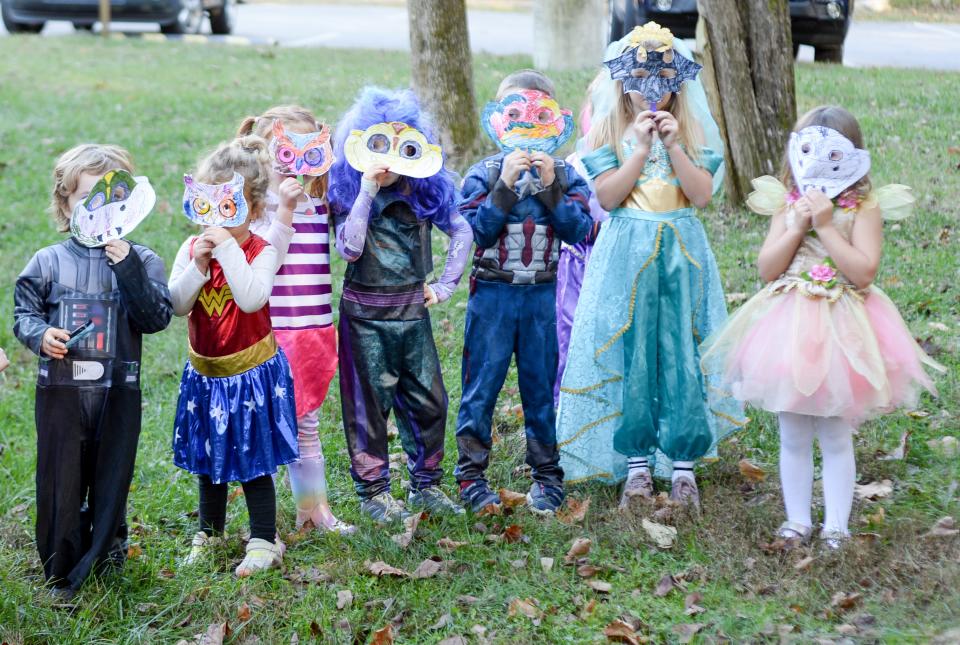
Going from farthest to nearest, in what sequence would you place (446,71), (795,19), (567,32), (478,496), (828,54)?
(567,32) < (828,54) < (795,19) < (446,71) < (478,496)

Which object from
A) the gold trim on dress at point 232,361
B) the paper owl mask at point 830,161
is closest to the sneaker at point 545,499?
the gold trim on dress at point 232,361

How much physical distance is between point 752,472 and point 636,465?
1.78ft

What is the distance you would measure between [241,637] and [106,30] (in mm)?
14969

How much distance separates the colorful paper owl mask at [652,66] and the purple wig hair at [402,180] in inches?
31.6

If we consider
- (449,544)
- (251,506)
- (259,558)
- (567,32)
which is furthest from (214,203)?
(567,32)

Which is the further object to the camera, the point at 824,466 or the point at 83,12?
the point at 83,12

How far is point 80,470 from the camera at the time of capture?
3820 millimetres

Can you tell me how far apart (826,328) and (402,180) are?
1677 mm

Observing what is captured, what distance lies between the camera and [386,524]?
4.51m

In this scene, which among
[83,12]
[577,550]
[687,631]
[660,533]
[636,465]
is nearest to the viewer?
[687,631]

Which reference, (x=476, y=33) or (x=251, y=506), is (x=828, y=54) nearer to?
(x=476, y=33)

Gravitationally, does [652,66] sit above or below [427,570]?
above

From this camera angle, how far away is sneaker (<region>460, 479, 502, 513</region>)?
4.64m

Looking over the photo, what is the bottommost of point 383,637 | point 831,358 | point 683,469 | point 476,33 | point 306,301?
point 383,637
